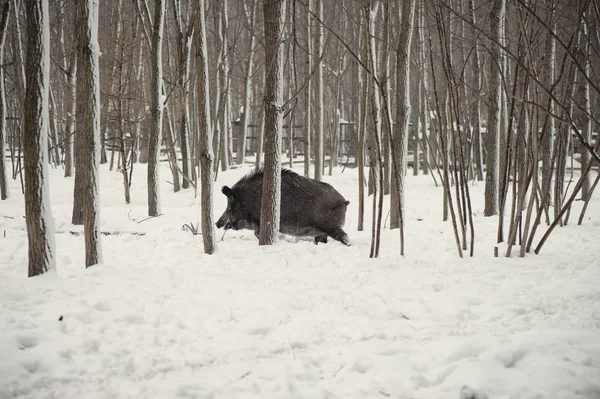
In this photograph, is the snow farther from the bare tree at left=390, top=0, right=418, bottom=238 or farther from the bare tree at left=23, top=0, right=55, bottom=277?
the bare tree at left=390, top=0, right=418, bottom=238

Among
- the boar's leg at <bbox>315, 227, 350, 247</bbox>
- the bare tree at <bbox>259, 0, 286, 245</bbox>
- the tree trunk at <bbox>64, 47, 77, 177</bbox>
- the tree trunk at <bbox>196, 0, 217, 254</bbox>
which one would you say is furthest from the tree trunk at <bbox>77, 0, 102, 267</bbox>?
the tree trunk at <bbox>64, 47, 77, 177</bbox>

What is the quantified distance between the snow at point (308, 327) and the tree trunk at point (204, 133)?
1.48 feet

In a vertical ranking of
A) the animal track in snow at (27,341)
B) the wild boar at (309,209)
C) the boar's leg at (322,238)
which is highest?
the wild boar at (309,209)

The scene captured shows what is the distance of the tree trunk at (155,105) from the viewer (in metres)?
9.41

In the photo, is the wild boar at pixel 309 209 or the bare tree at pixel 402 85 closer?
the wild boar at pixel 309 209

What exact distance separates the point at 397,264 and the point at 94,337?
3.09 m

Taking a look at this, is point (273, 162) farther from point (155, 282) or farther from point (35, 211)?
point (35, 211)

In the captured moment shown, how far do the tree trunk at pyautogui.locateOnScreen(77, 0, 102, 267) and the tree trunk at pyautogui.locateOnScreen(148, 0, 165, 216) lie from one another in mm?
5767

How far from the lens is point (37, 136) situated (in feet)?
11.5

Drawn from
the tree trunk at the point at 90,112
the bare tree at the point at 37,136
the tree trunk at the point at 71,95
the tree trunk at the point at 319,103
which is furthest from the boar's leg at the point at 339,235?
the tree trunk at the point at 71,95

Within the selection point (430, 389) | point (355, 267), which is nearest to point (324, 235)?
point (355, 267)

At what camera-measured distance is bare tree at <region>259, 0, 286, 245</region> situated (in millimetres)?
5617

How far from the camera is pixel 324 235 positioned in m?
6.90

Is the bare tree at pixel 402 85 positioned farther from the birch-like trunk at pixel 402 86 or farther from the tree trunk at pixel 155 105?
the tree trunk at pixel 155 105
